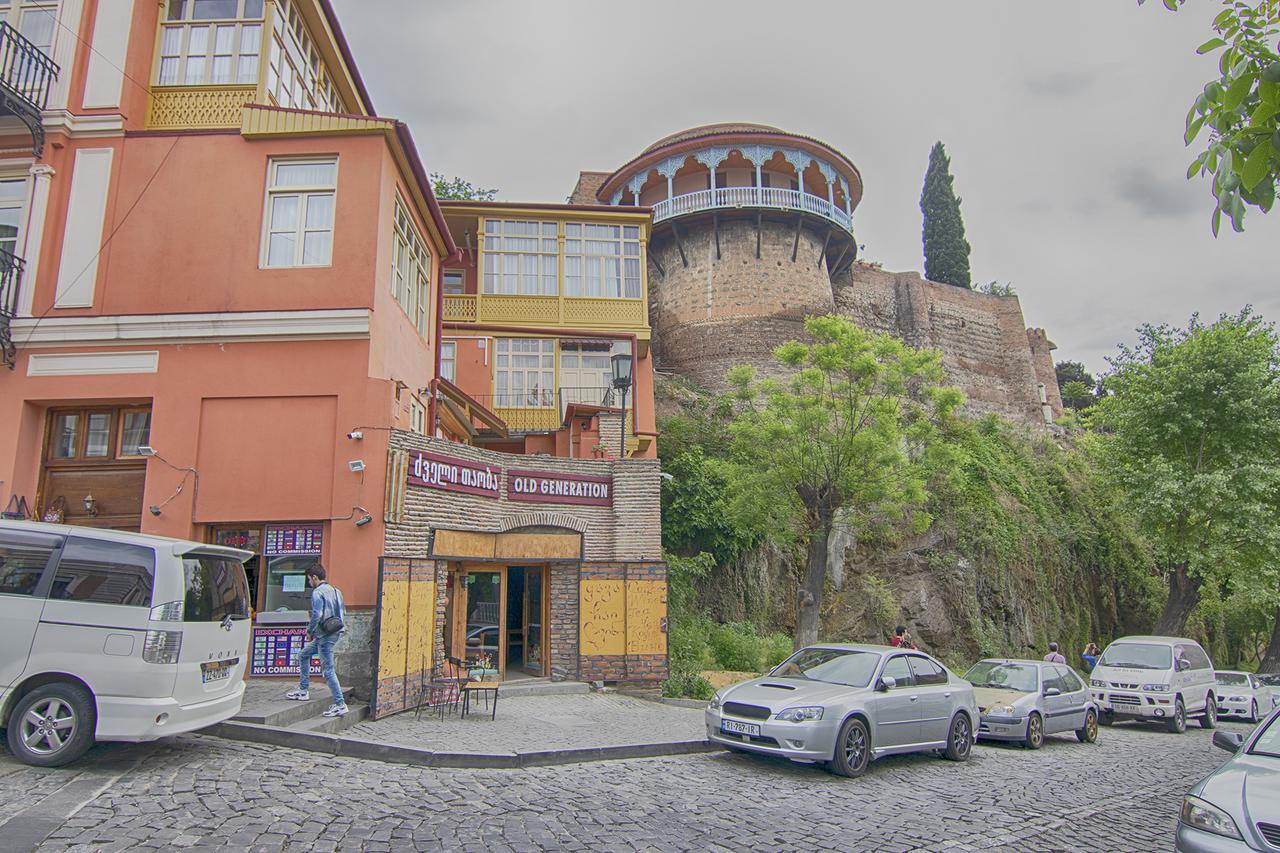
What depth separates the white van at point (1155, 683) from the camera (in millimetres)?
16359

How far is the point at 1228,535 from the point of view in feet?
76.4

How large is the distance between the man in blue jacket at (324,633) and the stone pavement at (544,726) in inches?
18.8

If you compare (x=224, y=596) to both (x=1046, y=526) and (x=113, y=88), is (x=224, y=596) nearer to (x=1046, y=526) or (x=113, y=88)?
(x=113, y=88)

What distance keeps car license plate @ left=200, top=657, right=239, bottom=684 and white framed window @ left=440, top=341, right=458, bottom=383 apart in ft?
51.5

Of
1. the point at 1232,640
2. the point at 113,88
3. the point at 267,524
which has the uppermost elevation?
the point at 113,88

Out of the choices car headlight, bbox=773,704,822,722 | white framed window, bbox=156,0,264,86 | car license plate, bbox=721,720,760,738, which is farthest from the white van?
white framed window, bbox=156,0,264,86

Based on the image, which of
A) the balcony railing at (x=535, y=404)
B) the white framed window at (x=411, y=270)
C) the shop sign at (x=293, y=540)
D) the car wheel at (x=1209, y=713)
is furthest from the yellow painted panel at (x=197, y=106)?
the car wheel at (x=1209, y=713)

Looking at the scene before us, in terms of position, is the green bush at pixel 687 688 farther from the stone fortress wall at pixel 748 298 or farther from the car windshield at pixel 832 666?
the stone fortress wall at pixel 748 298

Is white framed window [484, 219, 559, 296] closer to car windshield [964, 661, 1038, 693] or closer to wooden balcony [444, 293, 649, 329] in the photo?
wooden balcony [444, 293, 649, 329]

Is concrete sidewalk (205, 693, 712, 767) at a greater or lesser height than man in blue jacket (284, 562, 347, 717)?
lesser

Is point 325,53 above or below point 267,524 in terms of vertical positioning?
above

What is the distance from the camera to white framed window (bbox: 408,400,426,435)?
15091 mm

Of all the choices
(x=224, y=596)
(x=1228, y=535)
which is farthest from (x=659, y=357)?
(x=224, y=596)

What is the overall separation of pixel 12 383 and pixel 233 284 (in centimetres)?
335
